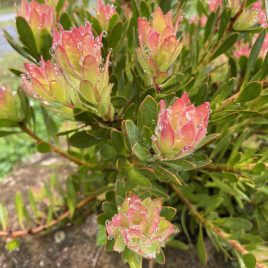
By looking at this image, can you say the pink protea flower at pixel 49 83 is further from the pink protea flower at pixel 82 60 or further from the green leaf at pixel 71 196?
the green leaf at pixel 71 196

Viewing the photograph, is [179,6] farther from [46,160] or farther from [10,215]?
[46,160]

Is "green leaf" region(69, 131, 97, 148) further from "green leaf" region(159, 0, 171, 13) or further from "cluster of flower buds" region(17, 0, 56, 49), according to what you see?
"green leaf" region(159, 0, 171, 13)

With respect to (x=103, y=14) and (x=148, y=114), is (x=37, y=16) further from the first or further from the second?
(x=148, y=114)

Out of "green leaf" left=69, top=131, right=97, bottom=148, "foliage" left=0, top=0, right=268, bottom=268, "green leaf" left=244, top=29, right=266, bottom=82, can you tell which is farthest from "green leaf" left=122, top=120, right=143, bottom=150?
"green leaf" left=244, top=29, right=266, bottom=82

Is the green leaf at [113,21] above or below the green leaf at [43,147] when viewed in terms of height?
above

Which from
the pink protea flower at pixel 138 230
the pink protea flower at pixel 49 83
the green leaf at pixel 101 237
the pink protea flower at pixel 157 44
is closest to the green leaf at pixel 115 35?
the pink protea flower at pixel 157 44

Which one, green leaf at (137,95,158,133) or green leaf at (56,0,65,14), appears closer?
green leaf at (137,95,158,133)

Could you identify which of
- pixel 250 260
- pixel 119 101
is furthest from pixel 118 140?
pixel 250 260
